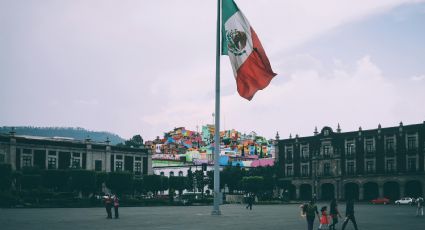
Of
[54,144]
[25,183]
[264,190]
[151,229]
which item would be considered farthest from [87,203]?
[264,190]

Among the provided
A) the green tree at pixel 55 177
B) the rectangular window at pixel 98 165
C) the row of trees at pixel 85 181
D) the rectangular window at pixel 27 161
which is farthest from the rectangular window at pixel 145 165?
the green tree at pixel 55 177

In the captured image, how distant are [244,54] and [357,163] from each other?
215ft

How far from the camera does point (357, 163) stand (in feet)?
283

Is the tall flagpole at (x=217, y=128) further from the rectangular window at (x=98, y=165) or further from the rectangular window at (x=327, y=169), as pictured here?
the rectangular window at (x=327, y=169)

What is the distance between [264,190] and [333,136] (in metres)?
15.6

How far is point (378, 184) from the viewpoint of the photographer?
8194 centimetres

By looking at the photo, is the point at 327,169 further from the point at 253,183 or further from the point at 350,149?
the point at 253,183

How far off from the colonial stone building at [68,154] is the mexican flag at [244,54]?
5787 cm

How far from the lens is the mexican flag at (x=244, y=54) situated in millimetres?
25000

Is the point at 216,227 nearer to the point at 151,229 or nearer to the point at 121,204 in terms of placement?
the point at 151,229

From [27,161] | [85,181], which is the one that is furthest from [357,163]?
[27,161]

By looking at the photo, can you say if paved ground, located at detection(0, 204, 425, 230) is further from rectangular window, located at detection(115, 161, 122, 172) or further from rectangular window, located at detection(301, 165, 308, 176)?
rectangular window, located at detection(301, 165, 308, 176)

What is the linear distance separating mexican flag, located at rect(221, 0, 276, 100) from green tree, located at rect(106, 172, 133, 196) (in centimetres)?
4601

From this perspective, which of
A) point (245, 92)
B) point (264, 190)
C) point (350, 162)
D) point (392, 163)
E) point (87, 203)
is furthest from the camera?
point (264, 190)
